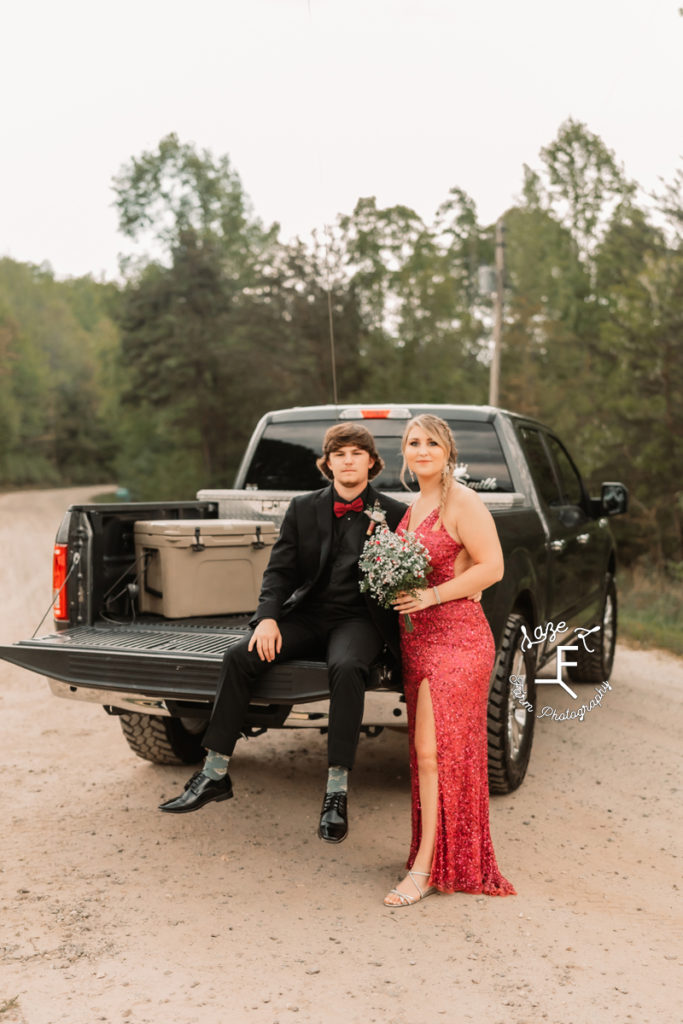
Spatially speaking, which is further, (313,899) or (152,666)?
(152,666)

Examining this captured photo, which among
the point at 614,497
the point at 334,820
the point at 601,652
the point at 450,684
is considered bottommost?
the point at 601,652

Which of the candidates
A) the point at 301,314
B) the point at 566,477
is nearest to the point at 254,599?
the point at 566,477

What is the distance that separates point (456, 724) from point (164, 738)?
7.05 feet

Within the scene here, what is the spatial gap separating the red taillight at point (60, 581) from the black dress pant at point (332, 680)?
1.15 m

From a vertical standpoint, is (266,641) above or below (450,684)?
above

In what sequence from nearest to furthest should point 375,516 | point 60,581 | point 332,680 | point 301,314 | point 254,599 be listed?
point 332,680 → point 375,516 → point 60,581 → point 254,599 → point 301,314

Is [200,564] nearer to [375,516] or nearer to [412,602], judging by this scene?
[375,516]

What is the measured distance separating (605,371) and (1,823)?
21.6 m

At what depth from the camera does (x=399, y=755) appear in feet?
20.4

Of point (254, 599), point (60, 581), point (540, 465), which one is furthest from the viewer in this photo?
point (540, 465)

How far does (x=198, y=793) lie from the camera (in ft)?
13.2

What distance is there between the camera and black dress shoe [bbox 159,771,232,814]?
157 inches

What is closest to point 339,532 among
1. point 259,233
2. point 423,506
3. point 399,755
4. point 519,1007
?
point 423,506

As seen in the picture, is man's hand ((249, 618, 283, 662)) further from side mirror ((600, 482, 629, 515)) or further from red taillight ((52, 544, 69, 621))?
side mirror ((600, 482, 629, 515))
